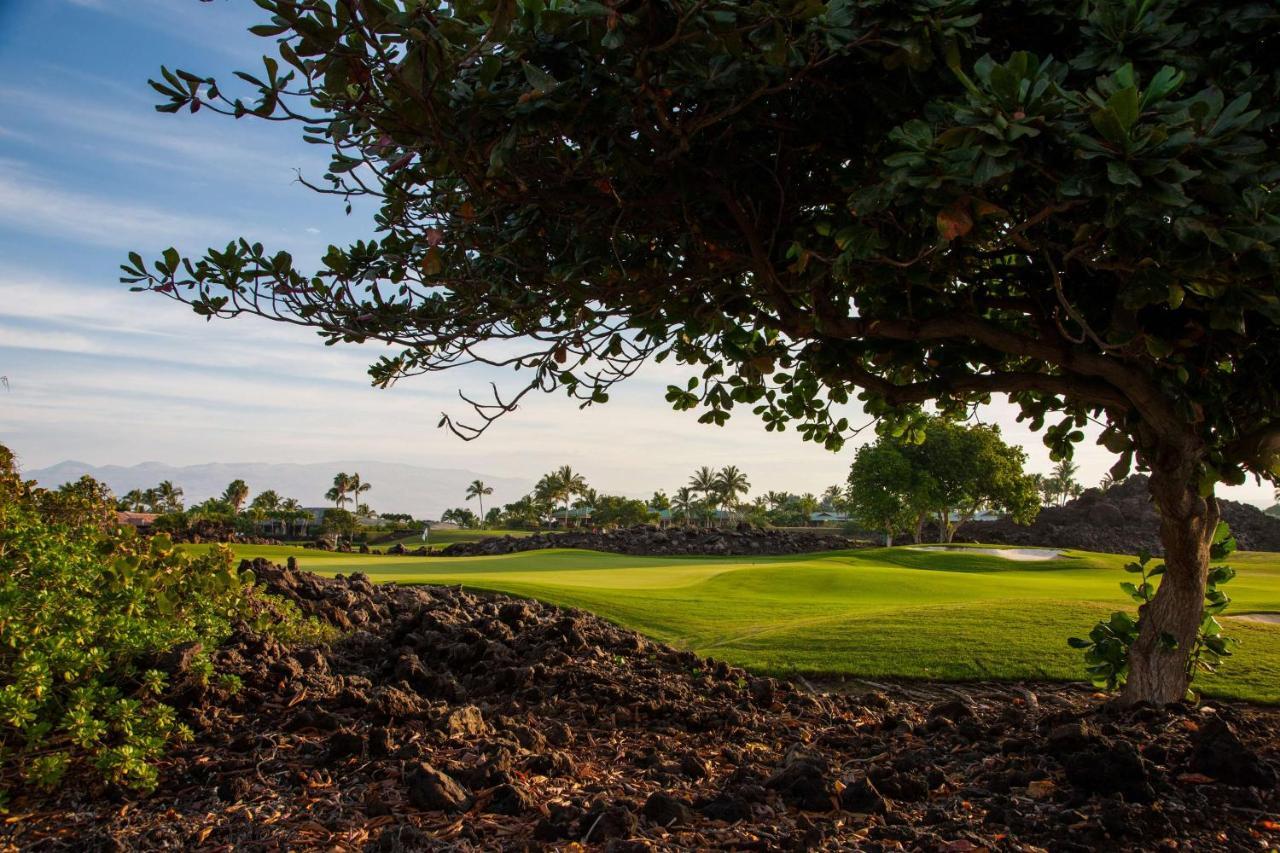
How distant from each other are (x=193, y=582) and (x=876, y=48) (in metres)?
5.16

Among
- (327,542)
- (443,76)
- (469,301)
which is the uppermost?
(443,76)

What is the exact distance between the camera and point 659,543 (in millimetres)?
40531

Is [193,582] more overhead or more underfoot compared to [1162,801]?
more overhead

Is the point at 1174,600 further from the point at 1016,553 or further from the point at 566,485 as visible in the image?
the point at 566,485

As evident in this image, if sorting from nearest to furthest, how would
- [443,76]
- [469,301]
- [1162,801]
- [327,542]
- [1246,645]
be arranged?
[443,76], [1162,801], [469,301], [1246,645], [327,542]

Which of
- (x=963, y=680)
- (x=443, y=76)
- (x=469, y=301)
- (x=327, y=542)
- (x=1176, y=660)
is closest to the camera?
(x=443, y=76)

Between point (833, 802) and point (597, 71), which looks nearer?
point (597, 71)

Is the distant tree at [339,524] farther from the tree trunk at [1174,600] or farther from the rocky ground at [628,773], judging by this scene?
the tree trunk at [1174,600]

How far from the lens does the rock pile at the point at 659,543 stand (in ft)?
130

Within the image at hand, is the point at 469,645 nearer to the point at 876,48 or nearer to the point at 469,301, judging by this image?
the point at 469,301

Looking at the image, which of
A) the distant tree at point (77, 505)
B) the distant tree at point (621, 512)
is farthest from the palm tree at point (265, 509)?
the distant tree at point (77, 505)

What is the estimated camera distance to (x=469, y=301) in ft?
16.7

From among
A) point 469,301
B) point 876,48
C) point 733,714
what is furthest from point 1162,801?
point 469,301

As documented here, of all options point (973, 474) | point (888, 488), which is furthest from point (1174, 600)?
point (973, 474)
